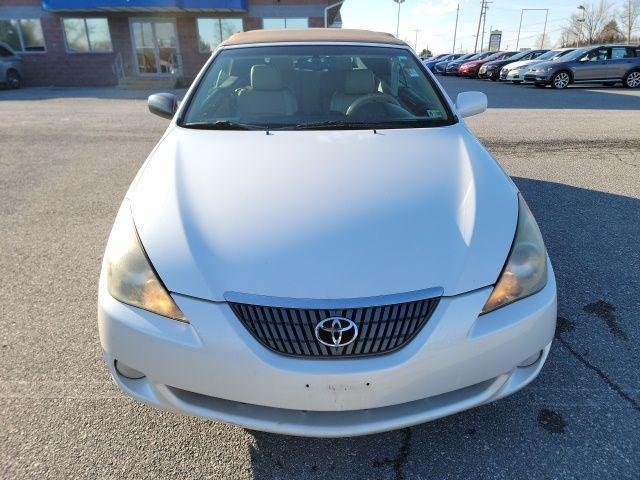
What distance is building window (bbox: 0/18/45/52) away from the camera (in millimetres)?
19375

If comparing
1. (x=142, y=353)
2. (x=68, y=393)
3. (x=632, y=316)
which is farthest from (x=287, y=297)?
(x=632, y=316)

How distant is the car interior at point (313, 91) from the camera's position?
8.91ft

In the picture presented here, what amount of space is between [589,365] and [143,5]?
20.3 meters

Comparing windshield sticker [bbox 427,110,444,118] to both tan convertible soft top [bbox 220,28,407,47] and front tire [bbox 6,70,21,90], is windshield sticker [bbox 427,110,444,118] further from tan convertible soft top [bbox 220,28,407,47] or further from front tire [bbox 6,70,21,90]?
front tire [bbox 6,70,21,90]

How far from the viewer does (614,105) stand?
11.0m

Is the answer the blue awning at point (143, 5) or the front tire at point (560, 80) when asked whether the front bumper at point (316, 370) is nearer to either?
the front tire at point (560, 80)

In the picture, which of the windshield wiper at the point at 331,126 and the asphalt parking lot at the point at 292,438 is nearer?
the asphalt parking lot at the point at 292,438

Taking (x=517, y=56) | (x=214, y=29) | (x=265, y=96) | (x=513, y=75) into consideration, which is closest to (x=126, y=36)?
(x=214, y=29)

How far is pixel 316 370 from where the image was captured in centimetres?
141

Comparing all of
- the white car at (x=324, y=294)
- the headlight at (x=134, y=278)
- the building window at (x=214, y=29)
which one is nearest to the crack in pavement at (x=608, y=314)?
the white car at (x=324, y=294)

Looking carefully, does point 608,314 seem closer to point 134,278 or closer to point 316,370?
point 316,370

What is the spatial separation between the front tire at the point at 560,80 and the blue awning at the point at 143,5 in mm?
12259

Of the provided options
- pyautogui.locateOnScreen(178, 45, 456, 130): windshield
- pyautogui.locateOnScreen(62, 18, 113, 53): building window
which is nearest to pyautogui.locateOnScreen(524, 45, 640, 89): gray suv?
pyautogui.locateOnScreen(178, 45, 456, 130): windshield

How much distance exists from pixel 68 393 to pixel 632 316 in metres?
2.93
